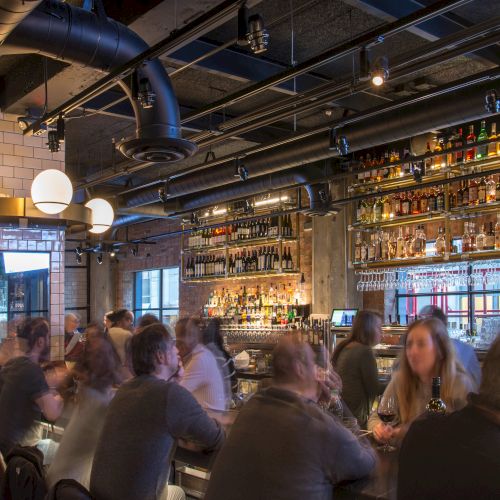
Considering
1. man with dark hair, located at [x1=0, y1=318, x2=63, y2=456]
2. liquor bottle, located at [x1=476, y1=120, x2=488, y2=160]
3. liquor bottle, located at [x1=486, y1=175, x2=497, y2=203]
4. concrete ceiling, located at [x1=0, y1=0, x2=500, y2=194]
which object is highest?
concrete ceiling, located at [x1=0, y1=0, x2=500, y2=194]

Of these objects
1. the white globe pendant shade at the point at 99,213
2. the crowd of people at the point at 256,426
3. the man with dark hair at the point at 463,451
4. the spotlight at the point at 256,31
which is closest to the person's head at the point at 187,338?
the crowd of people at the point at 256,426

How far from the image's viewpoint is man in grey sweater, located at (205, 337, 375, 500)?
206 cm

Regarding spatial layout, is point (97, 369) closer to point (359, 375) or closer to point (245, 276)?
point (359, 375)

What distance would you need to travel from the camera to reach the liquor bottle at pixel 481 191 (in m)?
7.66

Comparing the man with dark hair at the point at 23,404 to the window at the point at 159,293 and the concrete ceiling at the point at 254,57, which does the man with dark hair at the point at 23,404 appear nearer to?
the concrete ceiling at the point at 254,57

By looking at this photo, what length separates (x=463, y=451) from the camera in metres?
1.85

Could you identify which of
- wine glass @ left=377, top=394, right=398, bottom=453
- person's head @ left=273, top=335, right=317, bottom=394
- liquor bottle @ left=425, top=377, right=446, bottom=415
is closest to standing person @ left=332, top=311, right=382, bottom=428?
wine glass @ left=377, top=394, right=398, bottom=453

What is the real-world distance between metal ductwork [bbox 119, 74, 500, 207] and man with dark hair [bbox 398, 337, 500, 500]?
329cm

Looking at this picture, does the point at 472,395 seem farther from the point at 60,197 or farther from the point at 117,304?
the point at 117,304

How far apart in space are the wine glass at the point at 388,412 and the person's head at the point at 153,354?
923 millimetres

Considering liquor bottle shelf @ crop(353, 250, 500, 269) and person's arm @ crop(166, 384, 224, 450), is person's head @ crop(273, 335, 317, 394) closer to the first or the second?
person's arm @ crop(166, 384, 224, 450)

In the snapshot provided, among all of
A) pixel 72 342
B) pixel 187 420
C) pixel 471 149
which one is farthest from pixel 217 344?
pixel 471 149

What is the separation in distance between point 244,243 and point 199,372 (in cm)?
737

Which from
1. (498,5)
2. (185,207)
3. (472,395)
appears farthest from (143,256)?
(472,395)
